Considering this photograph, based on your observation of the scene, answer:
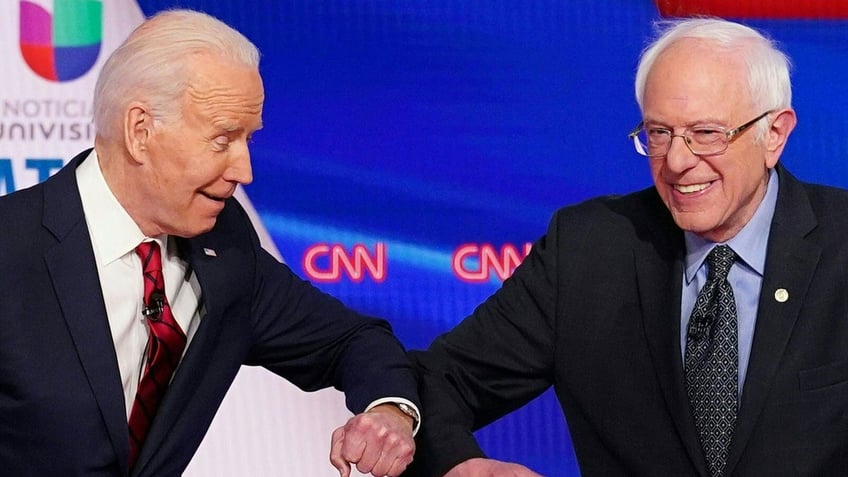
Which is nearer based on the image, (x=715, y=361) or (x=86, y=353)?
(x=86, y=353)

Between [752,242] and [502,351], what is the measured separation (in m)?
0.45

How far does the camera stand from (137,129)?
84.4 inches

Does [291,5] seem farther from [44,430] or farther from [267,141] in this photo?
[44,430]

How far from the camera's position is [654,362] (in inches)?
91.0

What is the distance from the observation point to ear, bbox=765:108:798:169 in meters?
2.31

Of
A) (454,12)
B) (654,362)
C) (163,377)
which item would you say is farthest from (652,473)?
(454,12)

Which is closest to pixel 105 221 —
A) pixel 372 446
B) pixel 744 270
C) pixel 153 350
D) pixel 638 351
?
pixel 153 350

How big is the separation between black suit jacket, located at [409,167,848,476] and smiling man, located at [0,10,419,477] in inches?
6.5

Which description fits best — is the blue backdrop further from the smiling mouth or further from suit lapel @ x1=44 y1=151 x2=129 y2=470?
suit lapel @ x1=44 y1=151 x2=129 y2=470

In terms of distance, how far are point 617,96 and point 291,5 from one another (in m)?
0.78

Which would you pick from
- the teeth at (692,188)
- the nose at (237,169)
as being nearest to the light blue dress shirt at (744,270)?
the teeth at (692,188)

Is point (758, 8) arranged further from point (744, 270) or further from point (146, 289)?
point (146, 289)

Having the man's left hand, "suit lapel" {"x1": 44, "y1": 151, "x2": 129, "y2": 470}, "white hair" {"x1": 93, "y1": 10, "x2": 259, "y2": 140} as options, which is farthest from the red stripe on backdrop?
"suit lapel" {"x1": 44, "y1": 151, "x2": 129, "y2": 470}

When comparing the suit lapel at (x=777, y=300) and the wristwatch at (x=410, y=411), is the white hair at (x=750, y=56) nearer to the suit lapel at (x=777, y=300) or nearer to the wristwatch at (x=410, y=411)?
the suit lapel at (x=777, y=300)
